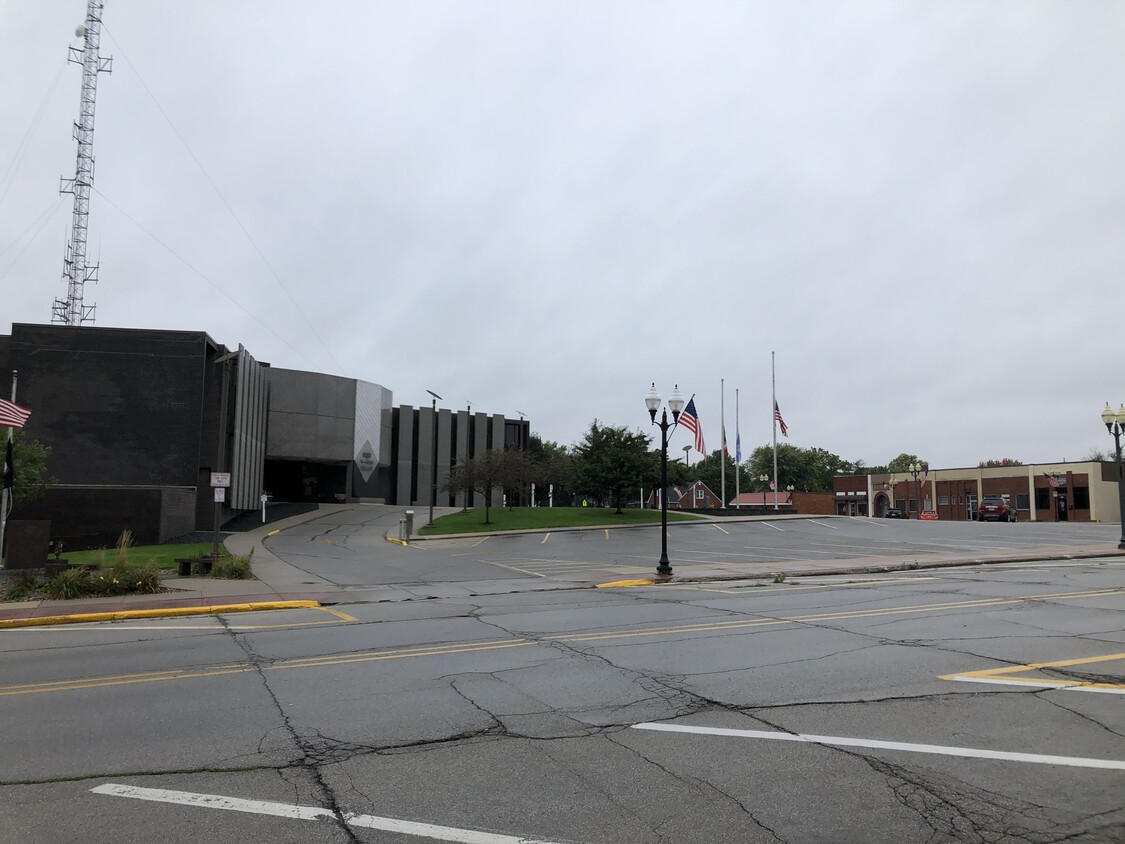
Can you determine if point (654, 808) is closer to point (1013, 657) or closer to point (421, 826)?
point (421, 826)

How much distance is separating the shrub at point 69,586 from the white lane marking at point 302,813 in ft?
44.9

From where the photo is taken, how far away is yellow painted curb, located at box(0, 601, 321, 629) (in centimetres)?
1377

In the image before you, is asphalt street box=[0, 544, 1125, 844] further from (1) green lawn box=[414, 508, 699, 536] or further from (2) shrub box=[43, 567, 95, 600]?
(1) green lawn box=[414, 508, 699, 536]

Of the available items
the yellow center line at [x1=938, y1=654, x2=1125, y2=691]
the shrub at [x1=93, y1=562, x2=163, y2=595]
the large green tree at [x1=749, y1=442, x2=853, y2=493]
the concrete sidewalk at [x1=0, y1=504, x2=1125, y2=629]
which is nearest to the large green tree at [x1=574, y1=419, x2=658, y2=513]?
the concrete sidewalk at [x1=0, y1=504, x2=1125, y2=629]

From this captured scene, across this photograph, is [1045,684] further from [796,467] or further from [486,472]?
[796,467]

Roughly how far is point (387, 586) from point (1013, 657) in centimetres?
1429

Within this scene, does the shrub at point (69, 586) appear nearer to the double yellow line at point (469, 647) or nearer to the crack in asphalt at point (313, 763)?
the double yellow line at point (469, 647)

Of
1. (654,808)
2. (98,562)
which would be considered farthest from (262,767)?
(98,562)

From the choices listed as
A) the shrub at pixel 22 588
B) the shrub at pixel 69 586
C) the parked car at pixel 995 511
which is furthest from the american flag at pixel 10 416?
the parked car at pixel 995 511

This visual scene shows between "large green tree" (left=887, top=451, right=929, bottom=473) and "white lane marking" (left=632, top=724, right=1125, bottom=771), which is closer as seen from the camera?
"white lane marking" (left=632, top=724, right=1125, bottom=771)

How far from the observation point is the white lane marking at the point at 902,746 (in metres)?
5.62

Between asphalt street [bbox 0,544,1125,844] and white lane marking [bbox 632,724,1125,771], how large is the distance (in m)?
0.03

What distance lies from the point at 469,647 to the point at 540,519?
37285 millimetres

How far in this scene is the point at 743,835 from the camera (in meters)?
4.42
